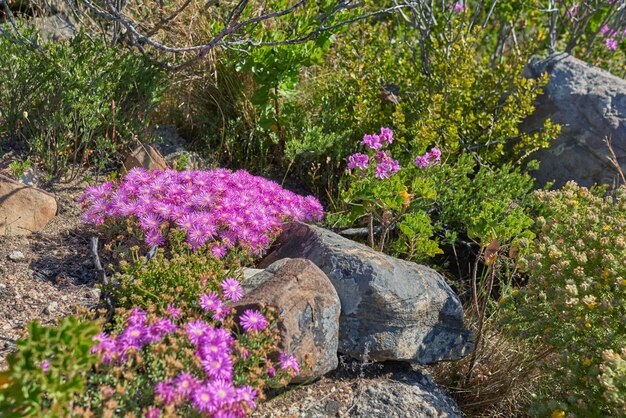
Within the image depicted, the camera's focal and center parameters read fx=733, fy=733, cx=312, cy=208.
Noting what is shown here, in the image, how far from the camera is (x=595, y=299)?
304 centimetres

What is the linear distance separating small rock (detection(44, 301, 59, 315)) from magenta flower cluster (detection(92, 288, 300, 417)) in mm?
642

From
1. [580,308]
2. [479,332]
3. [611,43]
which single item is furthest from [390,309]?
[611,43]

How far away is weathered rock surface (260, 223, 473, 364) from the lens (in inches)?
126

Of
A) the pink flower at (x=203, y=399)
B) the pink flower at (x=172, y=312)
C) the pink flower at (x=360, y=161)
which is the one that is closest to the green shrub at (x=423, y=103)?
the pink flower at (x=360, y=161)

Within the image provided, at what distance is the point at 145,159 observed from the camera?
4.56 meters

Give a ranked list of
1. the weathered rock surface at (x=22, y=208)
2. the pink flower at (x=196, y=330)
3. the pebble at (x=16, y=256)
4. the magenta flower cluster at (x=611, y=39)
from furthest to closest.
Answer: the magenta flower cluster at (x=611, y=39) < the weathered rock surface at (x=22, y=208) < the pebble at (x=16, y=256) < the pink flower at (x=196, y=330)

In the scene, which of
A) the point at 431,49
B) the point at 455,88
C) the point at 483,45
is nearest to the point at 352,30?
the point at 431,49

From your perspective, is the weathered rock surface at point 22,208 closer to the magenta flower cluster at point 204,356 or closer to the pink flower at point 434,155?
the magenta flower cluster at point 204,356

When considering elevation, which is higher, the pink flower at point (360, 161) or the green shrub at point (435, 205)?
the pink flower at point (360, 161)

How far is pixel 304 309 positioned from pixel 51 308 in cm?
117

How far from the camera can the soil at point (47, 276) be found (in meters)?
3.18

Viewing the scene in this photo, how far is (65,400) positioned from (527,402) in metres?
2.30

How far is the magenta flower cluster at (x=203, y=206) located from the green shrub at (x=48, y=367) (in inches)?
50.9

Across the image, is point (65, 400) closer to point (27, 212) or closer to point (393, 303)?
point (393, 303)
